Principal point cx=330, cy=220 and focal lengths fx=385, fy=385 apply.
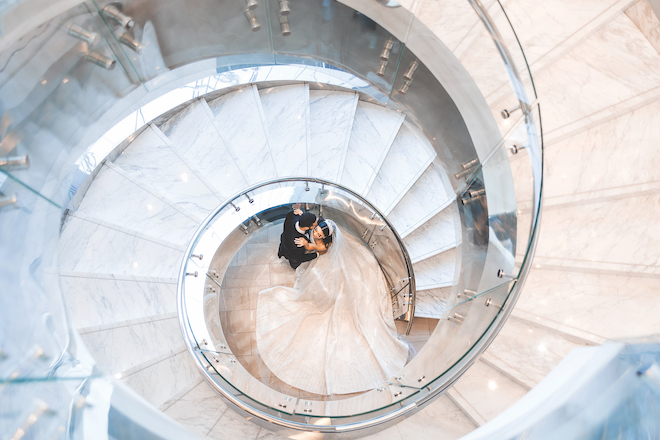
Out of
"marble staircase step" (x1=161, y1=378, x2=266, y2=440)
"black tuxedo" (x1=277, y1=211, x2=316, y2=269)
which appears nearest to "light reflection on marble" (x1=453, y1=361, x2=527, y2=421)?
"marble staircase step" (x1=161, y1=378, x2=266, y2=440)

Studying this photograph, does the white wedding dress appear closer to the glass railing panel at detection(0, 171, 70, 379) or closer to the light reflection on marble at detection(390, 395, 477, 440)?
the light reflection on marble at detection(390, 395, 477, 440)

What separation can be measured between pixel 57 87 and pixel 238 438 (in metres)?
3.69

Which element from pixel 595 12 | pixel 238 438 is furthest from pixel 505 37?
pixel 238 438

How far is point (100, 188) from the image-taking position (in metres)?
4.80

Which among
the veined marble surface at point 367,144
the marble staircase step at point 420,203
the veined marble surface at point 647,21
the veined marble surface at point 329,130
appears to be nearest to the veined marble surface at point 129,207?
the veined marble surface at point 329,130

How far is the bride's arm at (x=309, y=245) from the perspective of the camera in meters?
5.39

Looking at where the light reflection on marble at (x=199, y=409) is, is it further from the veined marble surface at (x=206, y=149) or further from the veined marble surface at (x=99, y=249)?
the veined marble surface at (x=206, y=149)

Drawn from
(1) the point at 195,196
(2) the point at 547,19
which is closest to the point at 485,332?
(2) the point at 547,19

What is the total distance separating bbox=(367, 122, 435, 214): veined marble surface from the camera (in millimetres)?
5781

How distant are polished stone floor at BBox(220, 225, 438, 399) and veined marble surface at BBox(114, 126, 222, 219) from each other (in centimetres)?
126

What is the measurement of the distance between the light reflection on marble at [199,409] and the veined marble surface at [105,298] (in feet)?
3.37

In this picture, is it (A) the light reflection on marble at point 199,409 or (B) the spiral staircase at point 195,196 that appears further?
(B) the spiral staircase at point 195,196

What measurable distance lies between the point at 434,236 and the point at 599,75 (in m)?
3.03

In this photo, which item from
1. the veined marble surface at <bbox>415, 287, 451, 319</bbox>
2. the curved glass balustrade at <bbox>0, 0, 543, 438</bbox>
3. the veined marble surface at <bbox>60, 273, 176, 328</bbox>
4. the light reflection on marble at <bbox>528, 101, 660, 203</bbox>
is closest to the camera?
the light reflection on marble at <bbox>528, 101, 660, 203</bbox>
